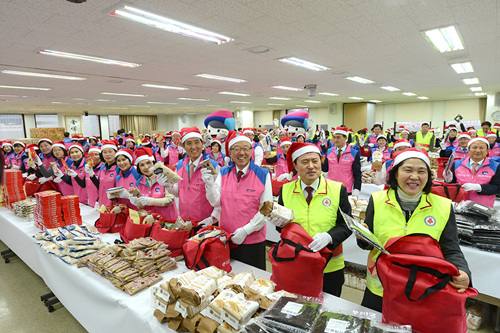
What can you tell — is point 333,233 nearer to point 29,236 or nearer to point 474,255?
point 474,255

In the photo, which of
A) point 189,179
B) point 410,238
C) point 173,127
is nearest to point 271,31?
point 189,179

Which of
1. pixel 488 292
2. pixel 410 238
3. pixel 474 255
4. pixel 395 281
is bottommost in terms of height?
pixel 488 292

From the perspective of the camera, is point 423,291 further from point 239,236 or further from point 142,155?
point 142,155

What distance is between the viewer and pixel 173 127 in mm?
27984

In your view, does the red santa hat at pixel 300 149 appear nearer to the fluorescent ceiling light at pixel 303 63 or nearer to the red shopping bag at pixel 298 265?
the red shopping bag at pixel 298 265

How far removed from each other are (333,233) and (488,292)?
1.81m

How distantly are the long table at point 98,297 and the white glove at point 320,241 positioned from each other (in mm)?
295

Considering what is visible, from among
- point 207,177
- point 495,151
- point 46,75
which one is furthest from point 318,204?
point 46,75

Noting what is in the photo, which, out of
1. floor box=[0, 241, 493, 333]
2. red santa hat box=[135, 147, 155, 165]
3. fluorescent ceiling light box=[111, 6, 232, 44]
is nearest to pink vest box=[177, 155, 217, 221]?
red santa hat box=[135, 147, 155, 165]

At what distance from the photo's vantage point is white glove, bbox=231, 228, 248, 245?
7.37 ft

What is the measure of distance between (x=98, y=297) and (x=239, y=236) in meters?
1.09

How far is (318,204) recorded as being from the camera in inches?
75.7

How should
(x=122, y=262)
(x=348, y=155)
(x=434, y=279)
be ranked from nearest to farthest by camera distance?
(x=434, y=279)
(x=122, y=262)
(x=348, y=155)

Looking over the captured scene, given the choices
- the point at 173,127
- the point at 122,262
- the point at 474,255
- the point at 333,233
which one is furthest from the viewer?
the point at 173,127
